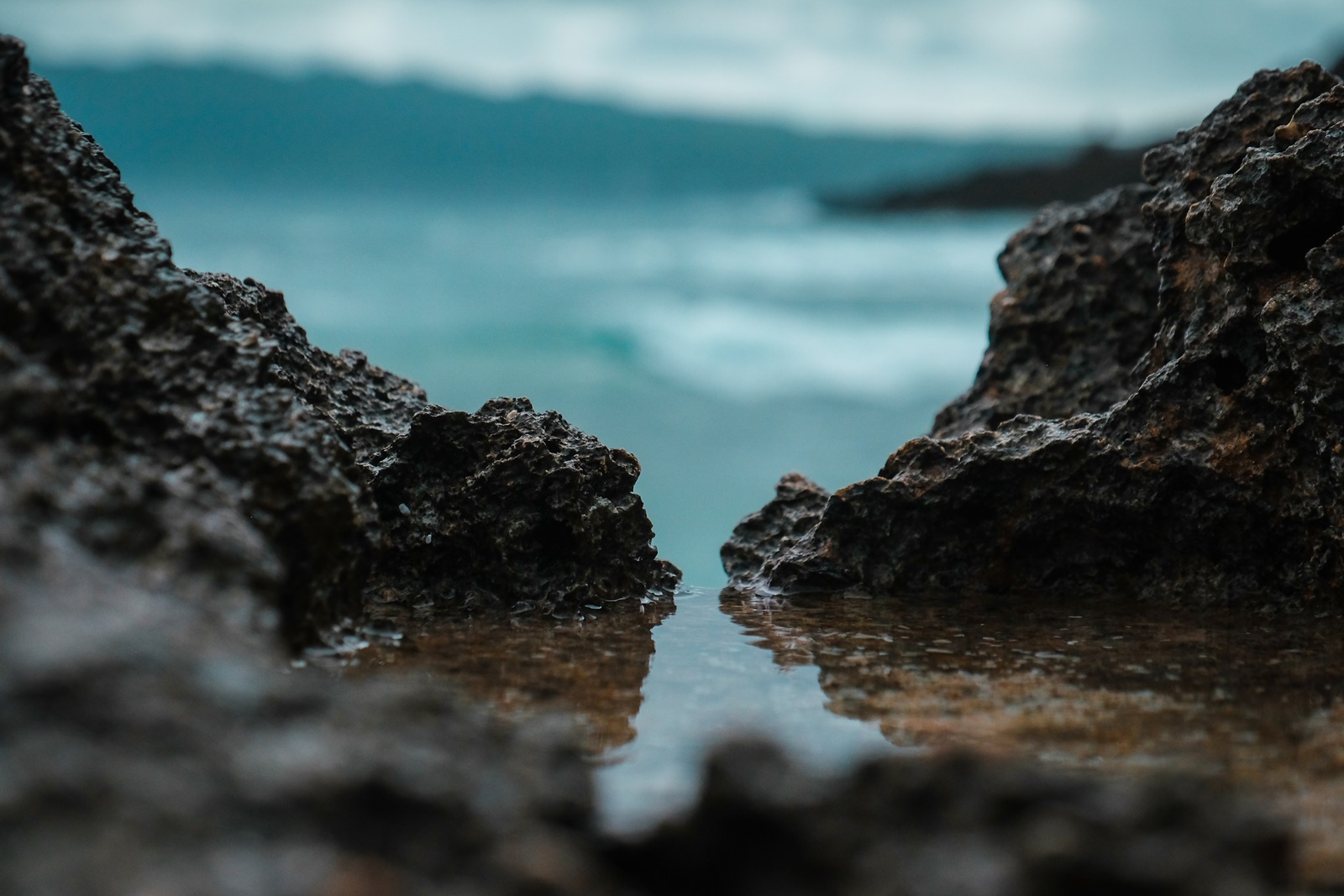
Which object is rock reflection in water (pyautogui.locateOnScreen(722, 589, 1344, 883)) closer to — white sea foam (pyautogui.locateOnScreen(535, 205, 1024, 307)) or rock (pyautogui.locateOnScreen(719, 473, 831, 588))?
rock (pyautogui.locateOnScreen(719, 473, 831, 588))

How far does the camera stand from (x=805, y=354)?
102 ft

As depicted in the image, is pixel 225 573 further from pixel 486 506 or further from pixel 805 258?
pixel 805 258

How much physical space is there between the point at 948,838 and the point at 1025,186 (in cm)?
3565

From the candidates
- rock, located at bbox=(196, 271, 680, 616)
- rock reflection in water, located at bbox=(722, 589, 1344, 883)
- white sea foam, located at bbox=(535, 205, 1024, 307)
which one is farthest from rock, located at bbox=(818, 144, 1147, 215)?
rock, located at bbox=(196, 271, 680, 616)

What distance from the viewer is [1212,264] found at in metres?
5.37

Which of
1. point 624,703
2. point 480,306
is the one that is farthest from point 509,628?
point 480,306

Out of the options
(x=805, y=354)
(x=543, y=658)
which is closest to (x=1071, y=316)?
(x=543, y=658)

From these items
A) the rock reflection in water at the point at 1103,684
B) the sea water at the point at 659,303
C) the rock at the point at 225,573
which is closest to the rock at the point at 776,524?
the rock at the point at 225,573

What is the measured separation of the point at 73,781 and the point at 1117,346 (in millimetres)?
5871

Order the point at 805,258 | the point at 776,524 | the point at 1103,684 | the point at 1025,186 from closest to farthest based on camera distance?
the point at 1103,684 → the point at 776,524 → the point at 1025,186 → the point at 805,258

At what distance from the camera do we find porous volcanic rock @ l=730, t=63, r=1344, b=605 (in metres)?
4.89

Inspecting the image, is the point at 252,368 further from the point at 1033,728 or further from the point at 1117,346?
the point at 1117,346

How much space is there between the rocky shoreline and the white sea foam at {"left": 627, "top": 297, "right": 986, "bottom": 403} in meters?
26.0

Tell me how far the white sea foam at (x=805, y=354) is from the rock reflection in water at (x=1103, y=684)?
80.2 ft
